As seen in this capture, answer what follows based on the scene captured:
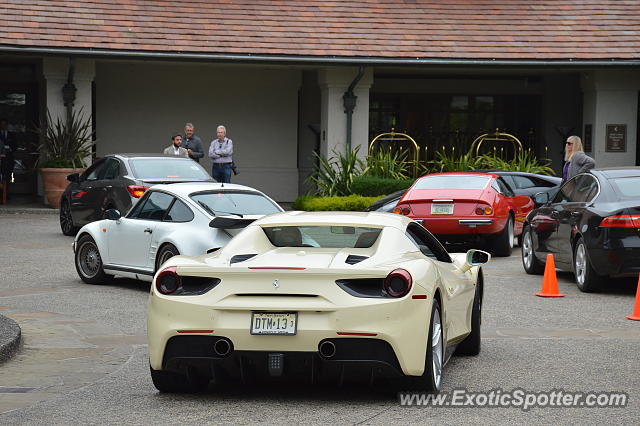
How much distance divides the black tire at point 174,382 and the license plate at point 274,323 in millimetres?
710

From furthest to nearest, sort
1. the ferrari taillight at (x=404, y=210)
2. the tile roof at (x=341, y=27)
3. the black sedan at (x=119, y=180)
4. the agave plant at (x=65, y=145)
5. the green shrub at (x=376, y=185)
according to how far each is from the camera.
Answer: the tile roof at (x=341, y=27) < the agave plant at (x=65, y=145) < the green shrub at (x=376, y=185) < the black sedan at (x=119, y=180) < the ferrari taillight at (x=404, y=210)

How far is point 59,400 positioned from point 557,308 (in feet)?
20.1

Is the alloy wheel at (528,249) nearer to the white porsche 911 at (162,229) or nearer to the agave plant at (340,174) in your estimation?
the white porsche 911 at (162,229)

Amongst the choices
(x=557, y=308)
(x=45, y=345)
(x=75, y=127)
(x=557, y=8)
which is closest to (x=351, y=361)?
(x=45, y=345)

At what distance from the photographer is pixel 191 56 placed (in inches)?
992

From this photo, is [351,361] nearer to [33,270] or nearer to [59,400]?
[59,400]

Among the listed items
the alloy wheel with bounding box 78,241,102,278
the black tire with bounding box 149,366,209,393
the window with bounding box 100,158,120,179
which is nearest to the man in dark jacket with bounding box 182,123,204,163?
the window with bounding box 100,158,120,179

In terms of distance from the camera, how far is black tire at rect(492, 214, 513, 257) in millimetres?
17453

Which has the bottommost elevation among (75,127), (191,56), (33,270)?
(33,270)

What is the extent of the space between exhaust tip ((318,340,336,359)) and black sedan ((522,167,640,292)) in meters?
6.43

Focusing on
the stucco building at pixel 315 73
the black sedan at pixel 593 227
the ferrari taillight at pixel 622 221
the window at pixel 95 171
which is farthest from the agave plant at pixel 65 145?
the ferrari taillight at pixel 622 221

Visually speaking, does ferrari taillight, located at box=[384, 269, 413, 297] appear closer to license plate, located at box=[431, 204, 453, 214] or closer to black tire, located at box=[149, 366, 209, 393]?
black tire, located at box=[149, 366, 209, 393]

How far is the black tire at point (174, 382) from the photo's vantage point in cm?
724

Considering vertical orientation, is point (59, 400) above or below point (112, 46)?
below
